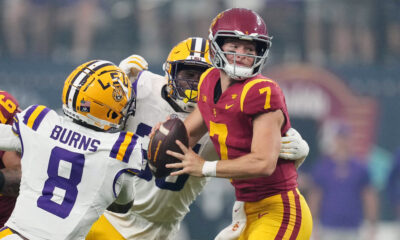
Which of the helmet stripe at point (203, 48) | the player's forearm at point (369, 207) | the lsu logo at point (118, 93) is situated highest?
the helmet stripe at point (203, 48)

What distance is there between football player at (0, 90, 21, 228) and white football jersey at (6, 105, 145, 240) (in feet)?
1.37

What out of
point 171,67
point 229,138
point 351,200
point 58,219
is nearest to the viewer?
point 58,219

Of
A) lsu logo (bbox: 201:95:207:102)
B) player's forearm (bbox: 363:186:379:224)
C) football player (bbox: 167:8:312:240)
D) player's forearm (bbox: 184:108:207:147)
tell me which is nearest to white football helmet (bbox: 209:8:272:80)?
football player (bbox: 167:8:312:240)

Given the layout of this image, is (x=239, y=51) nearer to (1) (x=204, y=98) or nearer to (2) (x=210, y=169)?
(1) (x=204, y=98)

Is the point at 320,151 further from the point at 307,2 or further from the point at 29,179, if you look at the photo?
the point at 29,179

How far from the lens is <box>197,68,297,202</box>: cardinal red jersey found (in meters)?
3.59

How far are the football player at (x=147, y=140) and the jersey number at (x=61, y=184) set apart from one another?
100 cm

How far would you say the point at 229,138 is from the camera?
12.3 ft

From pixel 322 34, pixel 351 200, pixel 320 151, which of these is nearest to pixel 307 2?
pixel 322 34

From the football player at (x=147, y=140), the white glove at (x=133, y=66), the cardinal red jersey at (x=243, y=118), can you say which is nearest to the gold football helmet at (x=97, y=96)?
the cardinal red jersey at (x=243, y=118)

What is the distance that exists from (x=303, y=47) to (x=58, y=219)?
6383mm

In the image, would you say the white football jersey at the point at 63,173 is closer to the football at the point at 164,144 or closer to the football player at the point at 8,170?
the football at the point at 164,144

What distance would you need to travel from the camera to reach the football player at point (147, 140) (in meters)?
4.39

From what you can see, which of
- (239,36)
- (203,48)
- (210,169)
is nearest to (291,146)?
(210,169)
